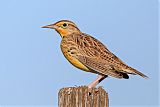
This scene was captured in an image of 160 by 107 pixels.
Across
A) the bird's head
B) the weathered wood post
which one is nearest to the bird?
the bird's head

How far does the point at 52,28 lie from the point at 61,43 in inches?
14.9

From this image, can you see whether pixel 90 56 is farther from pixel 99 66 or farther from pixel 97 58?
pixel 99 66

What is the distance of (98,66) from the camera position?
292 inches

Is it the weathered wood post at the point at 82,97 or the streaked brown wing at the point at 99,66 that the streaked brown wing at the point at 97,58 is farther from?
the weathered wood post at the point at 82,97

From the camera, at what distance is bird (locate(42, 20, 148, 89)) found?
7297 millimetres

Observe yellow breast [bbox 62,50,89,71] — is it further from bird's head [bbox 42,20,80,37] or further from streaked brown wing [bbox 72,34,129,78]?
bird's head [bbox 42,20,80,37]

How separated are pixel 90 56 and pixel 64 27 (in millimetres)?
998

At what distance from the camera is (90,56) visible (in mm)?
7590

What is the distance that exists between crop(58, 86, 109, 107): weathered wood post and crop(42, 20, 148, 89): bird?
1.98 meters

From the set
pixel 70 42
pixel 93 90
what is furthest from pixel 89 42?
pixel 93 90

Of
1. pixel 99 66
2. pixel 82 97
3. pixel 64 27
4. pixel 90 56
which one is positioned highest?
pixel 64 27

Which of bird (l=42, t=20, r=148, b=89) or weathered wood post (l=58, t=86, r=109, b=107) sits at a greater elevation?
bird (l=42, t=20, r=148, b=89)

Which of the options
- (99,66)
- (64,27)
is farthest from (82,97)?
(64,27)

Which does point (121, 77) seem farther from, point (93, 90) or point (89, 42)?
point (93, 90)
